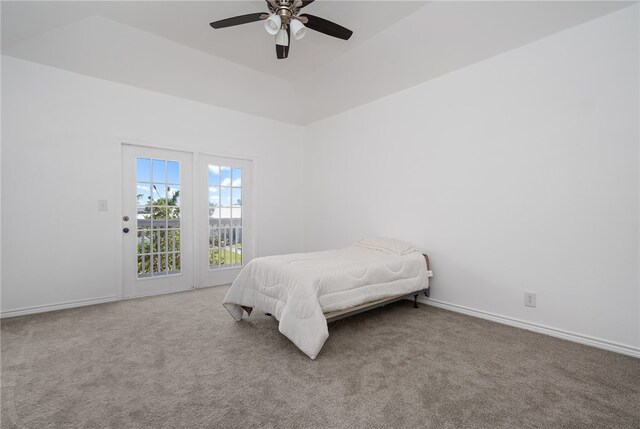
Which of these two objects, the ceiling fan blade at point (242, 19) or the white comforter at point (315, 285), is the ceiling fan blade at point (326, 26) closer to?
the ceiling fan blade at point (242, 19)

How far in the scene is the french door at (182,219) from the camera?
362cm

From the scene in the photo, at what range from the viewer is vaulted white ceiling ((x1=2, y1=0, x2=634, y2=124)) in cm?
247

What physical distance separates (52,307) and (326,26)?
151 inches

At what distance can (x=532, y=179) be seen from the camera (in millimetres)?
2613

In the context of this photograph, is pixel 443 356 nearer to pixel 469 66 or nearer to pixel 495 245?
pixel 495 245

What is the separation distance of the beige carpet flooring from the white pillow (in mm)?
766

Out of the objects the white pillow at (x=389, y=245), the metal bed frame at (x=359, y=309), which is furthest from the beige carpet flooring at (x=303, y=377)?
the white pillow at (x=389, y=245)

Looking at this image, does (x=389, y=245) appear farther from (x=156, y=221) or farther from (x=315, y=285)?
(x=156, y=221)

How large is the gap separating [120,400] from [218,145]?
10.9 ft

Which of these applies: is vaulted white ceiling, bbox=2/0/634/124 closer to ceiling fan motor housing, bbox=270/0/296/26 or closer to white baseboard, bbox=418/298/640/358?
ceiling fan motor housing, bbox=270/0/296/26

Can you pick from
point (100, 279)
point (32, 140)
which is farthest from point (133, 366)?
point (32, 140)

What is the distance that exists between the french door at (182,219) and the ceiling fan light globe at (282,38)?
2.33 metres

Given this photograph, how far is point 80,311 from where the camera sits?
120 inches

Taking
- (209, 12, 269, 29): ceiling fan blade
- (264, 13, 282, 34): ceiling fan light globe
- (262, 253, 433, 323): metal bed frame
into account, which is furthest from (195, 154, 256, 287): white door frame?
(264, 13, 282, 34): ceiling fan light globe
